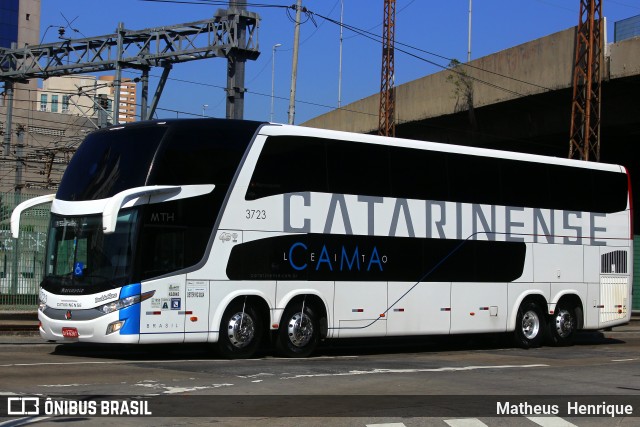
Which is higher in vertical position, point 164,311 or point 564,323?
point 164,311

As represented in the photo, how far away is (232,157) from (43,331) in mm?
4375

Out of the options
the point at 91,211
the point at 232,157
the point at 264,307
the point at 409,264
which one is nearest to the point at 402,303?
the point at 409,264

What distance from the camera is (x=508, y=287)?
2130cm

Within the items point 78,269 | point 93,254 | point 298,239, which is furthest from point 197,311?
point 298,239

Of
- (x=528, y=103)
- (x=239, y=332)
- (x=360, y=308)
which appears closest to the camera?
(x=239, y=332)

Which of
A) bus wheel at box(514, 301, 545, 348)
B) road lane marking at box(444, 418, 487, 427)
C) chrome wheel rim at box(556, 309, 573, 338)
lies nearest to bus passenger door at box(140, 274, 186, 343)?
road lane marking at box(444, 418, 487, 427)

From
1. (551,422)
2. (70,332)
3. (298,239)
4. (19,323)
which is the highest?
(298,239)

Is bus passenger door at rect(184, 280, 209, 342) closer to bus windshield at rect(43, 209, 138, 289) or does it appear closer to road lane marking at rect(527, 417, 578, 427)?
bus windshield at rect(43, 209, 138, 289)

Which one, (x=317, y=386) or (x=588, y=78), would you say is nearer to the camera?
(x=317, y=386)

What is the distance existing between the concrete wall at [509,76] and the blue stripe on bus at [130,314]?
77.9 feet

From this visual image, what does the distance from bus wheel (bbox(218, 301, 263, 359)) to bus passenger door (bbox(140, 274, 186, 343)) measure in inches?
34.0

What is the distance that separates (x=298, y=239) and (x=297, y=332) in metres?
1.71

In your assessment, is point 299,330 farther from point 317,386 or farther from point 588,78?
point 588,78

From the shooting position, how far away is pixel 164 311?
1577 centimetres
